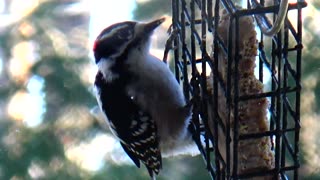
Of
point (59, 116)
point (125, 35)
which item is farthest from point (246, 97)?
point (59, 116)

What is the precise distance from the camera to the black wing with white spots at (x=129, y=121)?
7.02ft

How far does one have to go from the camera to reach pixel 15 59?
3.23 m

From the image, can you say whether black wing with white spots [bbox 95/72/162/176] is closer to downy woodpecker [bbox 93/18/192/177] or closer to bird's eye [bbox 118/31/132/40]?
downy woodpecker [bbox 93/18/192/177]

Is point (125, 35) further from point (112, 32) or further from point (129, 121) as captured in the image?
point (129, 121)

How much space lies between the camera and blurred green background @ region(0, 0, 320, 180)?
9.86 ft

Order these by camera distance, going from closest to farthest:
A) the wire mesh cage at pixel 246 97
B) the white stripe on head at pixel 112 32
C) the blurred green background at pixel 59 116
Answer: the wire mesh cage at pixel 246 97, the white stripe on head at pixel 112 32, the blurred green background at pixel 59 116

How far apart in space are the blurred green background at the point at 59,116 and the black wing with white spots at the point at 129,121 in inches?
31.0

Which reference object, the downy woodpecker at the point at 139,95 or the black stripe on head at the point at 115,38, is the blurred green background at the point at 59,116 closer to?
the downy woodpecker at the point at 139,95

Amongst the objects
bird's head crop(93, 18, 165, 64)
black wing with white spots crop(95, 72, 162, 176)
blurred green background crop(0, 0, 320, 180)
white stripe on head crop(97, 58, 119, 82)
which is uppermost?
bird's head crop(93, 18, 165, 64)

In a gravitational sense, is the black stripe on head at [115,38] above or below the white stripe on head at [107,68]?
above

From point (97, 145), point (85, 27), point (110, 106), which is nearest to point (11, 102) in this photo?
point (97, 145)

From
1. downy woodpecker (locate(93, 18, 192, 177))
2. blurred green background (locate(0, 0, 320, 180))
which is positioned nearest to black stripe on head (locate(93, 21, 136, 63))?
downy woodpecker (locate(93, 18, 192, 177))

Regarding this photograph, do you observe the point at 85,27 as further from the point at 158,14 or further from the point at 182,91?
the point at 182,91

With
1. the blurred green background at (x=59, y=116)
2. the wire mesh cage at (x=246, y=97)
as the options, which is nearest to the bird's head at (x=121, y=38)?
the wire mesh cage at (x=246, y=97)
